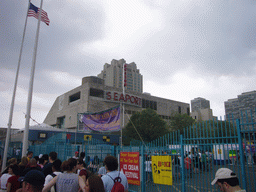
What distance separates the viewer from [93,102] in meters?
45.8

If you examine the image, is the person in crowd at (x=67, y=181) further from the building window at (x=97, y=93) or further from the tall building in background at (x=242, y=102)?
the tall building in background at (x=242, y=102)

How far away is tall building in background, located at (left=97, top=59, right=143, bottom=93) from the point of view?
460ft

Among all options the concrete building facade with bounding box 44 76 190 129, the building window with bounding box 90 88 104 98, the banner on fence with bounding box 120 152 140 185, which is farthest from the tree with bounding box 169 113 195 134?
the banner on fence with bounding box 120 152 140 185

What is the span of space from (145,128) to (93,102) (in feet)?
52.1

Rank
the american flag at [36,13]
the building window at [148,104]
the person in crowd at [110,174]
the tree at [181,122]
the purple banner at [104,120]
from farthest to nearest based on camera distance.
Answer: the building window at [148,104] → the tree at [181,122] → the purple banner at [104,120] → the american flag at [36,13] → the person in crowd at [110,174]

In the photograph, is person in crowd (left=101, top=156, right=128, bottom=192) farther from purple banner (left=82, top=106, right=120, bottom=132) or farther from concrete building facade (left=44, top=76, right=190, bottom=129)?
concrete building facade (left=44, top=76, right=190, bottom=129)

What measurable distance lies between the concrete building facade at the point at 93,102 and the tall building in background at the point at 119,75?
8073 cm

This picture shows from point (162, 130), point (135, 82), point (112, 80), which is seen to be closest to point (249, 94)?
point (135, 82)

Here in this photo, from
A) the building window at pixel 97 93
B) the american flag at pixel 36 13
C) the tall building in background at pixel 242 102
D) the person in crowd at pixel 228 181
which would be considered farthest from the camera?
the tall building in background at pixel 242 102

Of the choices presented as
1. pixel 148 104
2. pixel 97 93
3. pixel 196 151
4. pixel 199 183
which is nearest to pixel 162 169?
pixel 196 151

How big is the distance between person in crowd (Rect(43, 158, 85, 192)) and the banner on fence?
3414 millimetres

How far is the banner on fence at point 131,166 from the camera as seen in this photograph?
690 cm

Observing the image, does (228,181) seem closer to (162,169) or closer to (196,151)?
(196,151)

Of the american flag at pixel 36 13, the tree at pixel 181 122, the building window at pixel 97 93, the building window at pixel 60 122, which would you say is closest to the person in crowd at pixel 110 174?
the american flag at pixel 36 13
